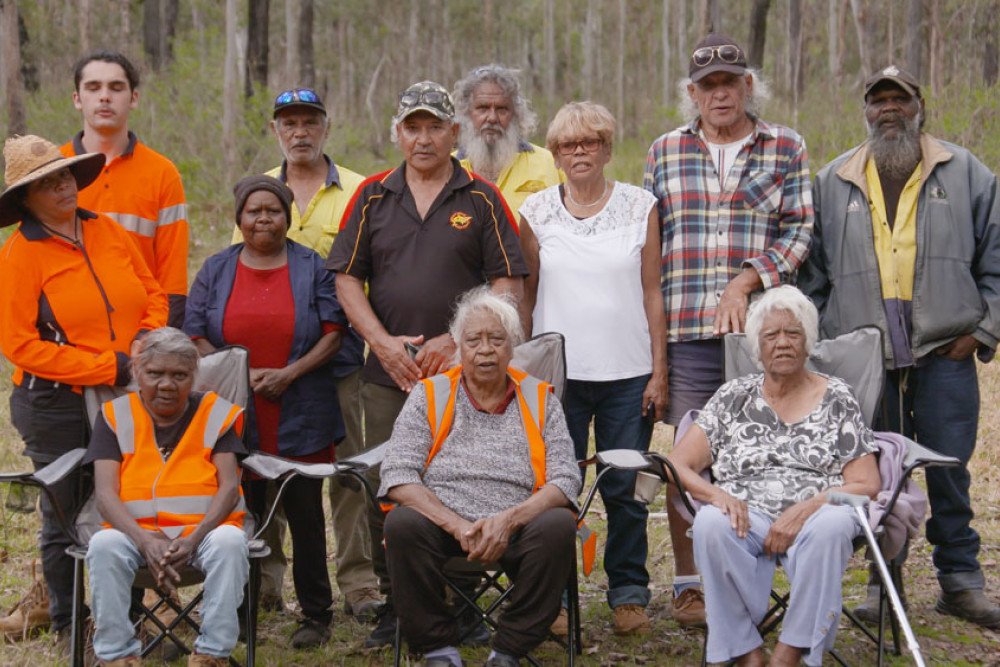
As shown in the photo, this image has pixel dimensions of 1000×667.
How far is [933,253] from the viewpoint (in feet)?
13.5

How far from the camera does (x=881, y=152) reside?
4211mm

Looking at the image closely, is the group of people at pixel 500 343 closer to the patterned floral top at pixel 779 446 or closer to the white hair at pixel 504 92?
the patterned floral top at pixel 779 446

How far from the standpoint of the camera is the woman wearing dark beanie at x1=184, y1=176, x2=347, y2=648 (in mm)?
4062

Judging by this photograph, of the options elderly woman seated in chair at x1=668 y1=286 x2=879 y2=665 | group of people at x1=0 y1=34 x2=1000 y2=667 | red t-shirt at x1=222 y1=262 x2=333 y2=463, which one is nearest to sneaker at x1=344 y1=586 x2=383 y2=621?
group of people at x1=0 y1=34 x2=1000 y2=667

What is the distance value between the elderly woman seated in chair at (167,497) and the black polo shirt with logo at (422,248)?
70 cm

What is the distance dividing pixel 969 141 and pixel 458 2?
94.6 ft

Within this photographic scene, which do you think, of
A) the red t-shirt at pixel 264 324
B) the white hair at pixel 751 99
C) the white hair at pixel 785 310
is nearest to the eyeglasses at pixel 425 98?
the red t-shirt at pixel 264 324

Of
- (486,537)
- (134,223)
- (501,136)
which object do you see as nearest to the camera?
(486,537)

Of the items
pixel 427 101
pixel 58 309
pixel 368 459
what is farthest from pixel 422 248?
pixel 58 309

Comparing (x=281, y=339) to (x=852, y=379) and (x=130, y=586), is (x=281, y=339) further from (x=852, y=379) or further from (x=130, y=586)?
(x=852, y=379)

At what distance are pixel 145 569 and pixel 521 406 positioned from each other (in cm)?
135

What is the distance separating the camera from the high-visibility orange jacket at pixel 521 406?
3.72 m

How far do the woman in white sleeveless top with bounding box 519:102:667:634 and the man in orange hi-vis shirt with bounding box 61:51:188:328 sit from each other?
4.56ft

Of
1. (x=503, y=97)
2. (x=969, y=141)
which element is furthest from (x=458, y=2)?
(x=503, y=97)
